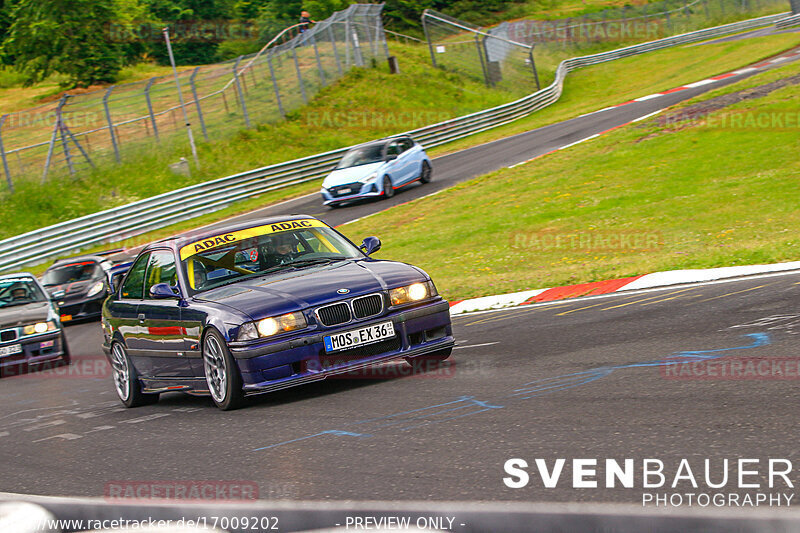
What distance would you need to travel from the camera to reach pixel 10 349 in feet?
43.1

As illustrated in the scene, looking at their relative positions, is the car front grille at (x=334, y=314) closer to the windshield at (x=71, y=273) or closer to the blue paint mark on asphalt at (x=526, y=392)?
the blue paint mark on asphalt at (x=526, y=392)

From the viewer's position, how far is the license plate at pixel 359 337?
22.3 ft

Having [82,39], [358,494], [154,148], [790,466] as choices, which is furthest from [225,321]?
[82,39]

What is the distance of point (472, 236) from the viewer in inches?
712

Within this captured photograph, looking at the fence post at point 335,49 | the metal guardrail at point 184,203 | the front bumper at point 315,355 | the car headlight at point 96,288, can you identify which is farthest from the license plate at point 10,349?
the fence post at point 335,49

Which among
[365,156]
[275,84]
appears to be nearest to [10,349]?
[365,156]

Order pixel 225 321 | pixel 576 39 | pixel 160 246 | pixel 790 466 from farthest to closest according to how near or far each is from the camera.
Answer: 1. pixel 576 39
2. pixel 160 246
3. pixel 225 321
4. pixel 790 466

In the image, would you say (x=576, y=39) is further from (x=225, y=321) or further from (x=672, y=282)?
(x=225, y=321)

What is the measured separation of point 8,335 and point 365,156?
1401 cm

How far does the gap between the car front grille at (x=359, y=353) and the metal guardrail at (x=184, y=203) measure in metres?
21.8

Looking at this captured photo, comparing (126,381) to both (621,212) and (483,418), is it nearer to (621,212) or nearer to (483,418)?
(483,418)

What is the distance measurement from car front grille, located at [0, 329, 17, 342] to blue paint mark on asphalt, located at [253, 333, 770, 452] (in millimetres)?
9229

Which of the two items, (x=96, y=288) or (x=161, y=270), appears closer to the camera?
(x=161, y=270)

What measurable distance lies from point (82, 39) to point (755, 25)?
138 feet
